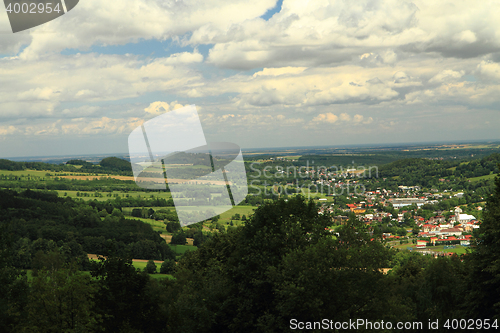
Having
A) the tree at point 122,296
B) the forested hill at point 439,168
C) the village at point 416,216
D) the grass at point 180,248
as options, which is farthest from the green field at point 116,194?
the forested hill at point 439,168

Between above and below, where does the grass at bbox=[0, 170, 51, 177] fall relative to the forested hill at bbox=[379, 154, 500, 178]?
above

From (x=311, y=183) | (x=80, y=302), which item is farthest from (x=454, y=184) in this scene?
(x=80, y=302)

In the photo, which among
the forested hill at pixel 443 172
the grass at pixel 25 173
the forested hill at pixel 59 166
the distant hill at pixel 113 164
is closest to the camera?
the distant hill at pixel 113 164

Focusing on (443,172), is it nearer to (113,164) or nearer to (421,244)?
(421,244)

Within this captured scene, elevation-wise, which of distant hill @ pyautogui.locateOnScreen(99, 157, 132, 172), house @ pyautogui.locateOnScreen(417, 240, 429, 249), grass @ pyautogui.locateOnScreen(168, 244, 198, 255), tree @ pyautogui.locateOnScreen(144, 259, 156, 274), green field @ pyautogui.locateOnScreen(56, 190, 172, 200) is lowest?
house @ pyautogui.locateOnScreen(417, 240, 429, 249)

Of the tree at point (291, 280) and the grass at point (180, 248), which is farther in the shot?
the grass at point (180, 248)

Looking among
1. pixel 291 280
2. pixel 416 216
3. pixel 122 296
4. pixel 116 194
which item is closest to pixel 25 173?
pixel 116 194

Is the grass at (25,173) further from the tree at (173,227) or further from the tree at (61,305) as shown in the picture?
the tree at (61,305)

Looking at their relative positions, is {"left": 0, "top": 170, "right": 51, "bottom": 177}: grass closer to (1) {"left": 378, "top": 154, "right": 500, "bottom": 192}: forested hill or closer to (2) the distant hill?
(2) the distant hill

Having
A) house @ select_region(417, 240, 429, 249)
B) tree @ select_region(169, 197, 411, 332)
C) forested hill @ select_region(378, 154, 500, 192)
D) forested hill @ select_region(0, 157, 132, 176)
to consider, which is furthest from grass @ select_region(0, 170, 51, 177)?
tree @ select_region(169, 197, 411, 332)

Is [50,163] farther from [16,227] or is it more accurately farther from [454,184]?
[454,184]

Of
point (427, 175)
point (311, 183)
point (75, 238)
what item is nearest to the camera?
point (75, 238)
